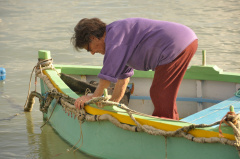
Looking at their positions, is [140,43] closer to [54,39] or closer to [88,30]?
[88,30]

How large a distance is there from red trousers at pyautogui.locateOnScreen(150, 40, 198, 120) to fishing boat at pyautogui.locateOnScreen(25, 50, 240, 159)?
195 mm

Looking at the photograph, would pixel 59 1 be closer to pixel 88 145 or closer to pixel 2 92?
pixel 2 92

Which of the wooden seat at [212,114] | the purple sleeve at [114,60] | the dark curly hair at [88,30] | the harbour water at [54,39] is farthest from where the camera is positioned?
the harbour water at [54,39]

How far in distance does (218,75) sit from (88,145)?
1.68 meters

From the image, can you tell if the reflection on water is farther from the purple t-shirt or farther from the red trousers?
the purple t-shirt

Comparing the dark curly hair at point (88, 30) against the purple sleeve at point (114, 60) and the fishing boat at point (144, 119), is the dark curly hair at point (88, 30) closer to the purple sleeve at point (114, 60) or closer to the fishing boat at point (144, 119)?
the purple sleeve at point (114, 60)

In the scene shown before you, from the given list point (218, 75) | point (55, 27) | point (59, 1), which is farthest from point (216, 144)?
point (59, 1)

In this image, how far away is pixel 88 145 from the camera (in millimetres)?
4863

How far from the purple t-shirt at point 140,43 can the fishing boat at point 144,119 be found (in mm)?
264

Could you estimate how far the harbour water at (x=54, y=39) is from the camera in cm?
609

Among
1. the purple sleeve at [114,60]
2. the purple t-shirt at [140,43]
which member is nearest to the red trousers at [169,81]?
the purple t-shirt at [140,43]

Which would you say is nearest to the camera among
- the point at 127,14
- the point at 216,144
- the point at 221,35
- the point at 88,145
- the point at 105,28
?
the point at 216,144

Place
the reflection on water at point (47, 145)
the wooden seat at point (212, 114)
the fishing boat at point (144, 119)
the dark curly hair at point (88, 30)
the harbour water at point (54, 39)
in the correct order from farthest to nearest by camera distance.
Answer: the harbour water at point (54, 39)
the reflection on water at point (47, 145)
the wooden seat at point (212, 114)
the dark curly hair at point (88, 30)
the fishing boat at point (144, 119)

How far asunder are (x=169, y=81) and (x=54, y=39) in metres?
8.87
